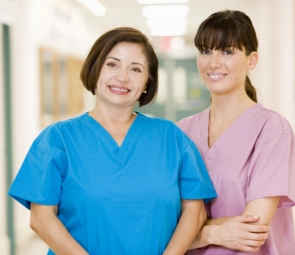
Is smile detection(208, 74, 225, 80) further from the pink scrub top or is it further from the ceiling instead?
the ceiling

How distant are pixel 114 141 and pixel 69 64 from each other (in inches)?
187

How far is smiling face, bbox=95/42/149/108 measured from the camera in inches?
52.2

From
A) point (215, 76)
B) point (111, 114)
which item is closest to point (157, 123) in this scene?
point (111, 114)

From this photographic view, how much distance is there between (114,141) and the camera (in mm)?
1343

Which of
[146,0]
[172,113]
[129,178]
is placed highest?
[146,0]

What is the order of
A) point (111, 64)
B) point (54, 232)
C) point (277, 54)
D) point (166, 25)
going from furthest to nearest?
point (166, 25) → point (277, 54) → point (111, 64) → point (54, 232)

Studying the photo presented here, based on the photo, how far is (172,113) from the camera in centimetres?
662

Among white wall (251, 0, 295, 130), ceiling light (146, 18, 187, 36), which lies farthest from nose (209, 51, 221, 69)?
ceiling light (146, 18, 187, 36)

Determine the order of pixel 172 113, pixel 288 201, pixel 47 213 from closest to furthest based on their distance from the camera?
pixel 47 213
pixel 288 201
pixel 172 113

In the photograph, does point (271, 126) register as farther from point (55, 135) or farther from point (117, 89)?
point (55, 135)

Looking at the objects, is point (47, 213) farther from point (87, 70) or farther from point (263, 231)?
point (263, 231)

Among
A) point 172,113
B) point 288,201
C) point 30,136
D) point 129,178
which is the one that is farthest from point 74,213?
point 172,113

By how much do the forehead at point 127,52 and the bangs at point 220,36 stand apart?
262 mm

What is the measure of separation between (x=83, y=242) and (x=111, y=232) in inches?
3.7
